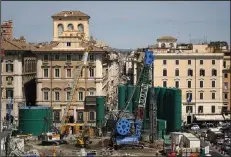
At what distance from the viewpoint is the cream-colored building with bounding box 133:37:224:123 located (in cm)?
6081

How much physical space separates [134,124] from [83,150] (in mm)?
6880

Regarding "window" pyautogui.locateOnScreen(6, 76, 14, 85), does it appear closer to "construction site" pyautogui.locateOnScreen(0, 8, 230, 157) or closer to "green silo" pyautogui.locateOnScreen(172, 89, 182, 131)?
"construction site" pyautogui.locateOnScreen(0, 8, 230, 157)

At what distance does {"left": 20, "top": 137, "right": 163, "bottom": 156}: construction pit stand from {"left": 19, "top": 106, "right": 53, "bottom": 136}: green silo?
9.72 ft

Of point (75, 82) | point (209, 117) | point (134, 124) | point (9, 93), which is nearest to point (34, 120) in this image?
point (75, 82)

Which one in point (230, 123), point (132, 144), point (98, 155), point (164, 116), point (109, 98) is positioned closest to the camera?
point (98, 155)

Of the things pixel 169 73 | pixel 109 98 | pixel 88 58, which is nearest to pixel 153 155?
pixel 88 58

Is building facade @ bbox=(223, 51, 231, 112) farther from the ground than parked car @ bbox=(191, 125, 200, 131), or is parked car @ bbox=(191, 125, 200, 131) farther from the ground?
building facade @ bbox=(223, 51, 231, 112)

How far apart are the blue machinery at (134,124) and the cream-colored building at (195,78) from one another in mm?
11993

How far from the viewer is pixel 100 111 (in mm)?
52781

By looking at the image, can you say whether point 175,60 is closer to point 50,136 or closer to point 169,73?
point 169,73

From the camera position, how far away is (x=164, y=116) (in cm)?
5341

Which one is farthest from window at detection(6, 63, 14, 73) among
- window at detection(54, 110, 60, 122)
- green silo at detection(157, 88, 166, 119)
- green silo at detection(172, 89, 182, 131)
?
green silo at detection(172, 89, 182, 131)

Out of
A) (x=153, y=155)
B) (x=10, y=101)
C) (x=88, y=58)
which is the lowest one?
(x=153, y=155)

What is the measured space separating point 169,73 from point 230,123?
29.9 ft
